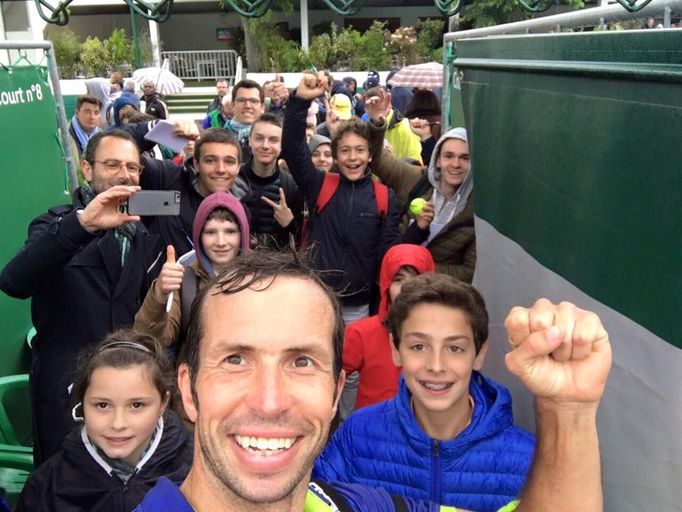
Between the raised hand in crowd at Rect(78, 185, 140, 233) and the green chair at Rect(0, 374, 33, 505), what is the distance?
1.32 metres

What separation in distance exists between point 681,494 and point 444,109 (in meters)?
3.28

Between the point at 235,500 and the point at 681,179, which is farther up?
the point at 681,179

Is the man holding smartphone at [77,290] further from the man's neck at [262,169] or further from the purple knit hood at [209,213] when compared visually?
the man's neck at [262,169]

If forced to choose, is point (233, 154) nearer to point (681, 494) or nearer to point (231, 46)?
point (681, 494)

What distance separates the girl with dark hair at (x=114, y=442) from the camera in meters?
2.05

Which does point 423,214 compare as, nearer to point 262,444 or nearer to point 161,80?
point 262,444

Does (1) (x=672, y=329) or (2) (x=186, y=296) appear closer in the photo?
(1) (x=672, y=329)

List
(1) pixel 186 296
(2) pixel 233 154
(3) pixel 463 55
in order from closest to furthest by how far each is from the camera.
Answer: (1) pixel 186 296
(3) pixel 463 55
(2) pixel 233 154

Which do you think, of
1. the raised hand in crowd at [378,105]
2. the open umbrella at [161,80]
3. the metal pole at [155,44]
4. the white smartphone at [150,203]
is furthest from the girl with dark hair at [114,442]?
the metal pole at [155,44]

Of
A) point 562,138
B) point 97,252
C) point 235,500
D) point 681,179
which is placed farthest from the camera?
point 97,252

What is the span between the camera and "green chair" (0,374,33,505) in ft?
9.90

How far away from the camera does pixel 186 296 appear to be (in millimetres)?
2842

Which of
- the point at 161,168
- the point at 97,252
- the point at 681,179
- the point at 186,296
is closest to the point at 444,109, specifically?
the point at 161,168

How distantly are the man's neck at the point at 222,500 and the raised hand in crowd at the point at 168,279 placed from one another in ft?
4.64
